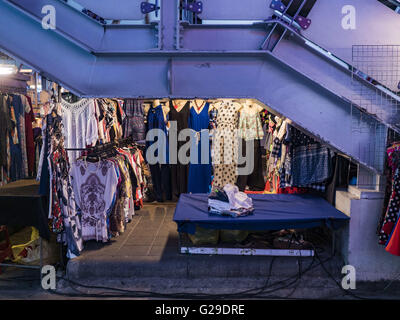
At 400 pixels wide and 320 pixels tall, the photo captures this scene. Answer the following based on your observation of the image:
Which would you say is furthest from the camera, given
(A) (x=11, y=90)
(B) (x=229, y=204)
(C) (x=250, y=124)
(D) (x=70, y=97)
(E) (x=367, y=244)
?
(C) (x=250, y=124)

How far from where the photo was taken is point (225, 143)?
7.13 m

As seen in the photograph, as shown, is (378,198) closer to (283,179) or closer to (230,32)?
(283,179)

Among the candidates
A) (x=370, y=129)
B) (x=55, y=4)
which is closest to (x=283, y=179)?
(x=370, y=129)

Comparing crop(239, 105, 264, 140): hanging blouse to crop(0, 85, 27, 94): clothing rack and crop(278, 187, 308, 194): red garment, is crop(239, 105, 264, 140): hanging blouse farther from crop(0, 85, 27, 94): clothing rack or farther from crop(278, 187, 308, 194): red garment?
crop(0, 85, 27, 94): clothing rack

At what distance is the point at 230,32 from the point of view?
12.8 feet

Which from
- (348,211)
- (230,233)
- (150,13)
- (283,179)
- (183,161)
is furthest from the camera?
(183,161)

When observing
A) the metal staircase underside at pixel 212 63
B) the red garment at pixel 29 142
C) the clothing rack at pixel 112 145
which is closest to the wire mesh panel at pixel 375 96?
the metal staircase underside at pixel 212 63

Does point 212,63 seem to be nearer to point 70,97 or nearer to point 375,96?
point 375,96

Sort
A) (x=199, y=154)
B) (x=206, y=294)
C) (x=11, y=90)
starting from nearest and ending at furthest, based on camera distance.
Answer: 1. (x=206, y=294)
2. (x=11, y=90)
3. (x=199, y=154)

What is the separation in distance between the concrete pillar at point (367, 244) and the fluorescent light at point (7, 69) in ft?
19.8

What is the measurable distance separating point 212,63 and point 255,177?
13.3 ft

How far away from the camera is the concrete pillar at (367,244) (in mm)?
4090

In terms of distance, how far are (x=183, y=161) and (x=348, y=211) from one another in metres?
3.80

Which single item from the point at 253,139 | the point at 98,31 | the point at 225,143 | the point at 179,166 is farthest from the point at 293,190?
the point at 98,31
